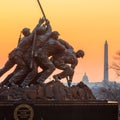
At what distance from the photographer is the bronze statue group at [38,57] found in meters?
26.5

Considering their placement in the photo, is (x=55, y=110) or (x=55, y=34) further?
(x=55, y=34)

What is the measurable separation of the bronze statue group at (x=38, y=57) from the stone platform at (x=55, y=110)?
73.1 inches

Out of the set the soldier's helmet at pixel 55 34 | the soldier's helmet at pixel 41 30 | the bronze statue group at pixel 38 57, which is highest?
the soldier's helmet at pixel 41 30

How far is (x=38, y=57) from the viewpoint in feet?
87.2

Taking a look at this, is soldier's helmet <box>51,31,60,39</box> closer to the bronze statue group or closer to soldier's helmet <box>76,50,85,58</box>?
the bronze statue group

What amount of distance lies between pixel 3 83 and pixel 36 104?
2835 mm

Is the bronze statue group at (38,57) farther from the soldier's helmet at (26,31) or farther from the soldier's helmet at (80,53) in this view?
the soldier's helmet at (80,53)

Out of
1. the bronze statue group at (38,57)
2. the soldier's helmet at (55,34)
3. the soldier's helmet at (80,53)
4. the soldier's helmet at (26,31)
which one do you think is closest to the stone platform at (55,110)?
the bronze statue group at (38,57)

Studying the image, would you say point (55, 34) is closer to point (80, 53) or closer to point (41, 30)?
point (41, 30)

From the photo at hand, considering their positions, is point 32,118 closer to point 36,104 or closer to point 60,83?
point 36,104

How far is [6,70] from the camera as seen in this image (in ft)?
89.4

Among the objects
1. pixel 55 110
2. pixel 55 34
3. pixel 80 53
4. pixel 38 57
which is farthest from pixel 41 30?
pixel 55 110

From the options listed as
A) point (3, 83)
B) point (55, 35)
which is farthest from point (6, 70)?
point (55, 35)

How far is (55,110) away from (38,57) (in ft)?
8.49
